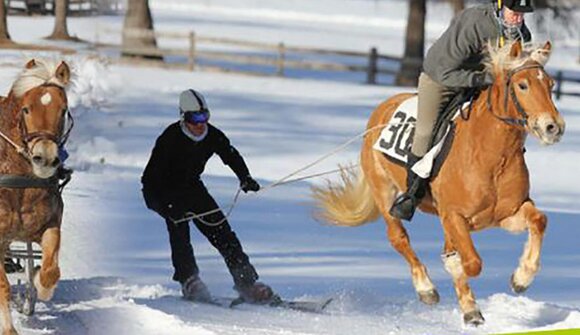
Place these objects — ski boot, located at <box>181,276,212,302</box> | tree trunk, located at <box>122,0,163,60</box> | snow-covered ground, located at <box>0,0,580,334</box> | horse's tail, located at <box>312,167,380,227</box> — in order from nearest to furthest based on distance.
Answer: snow-covered ground, located at <box>0,0,580,334</box>
ski boot, located at <box>181,276,212,302</box>
horse's tail, located at <box>312,167,380,227</box>
tree trunk, located at <box>122,0,163,60</box>

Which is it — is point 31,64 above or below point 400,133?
above

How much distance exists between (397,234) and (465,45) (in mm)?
1591

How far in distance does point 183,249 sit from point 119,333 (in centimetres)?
170

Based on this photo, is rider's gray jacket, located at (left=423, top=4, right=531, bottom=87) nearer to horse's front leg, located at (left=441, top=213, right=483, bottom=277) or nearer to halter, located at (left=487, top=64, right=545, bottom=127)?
halter, located at (left=487, top=64, right=545, bottom=127)

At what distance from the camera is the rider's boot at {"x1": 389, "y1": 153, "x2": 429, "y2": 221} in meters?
8.81

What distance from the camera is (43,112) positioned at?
712 cm

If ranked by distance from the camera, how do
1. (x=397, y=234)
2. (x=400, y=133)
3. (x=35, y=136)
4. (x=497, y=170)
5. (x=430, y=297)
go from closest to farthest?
(x=35, y=136) < (x=497, y=170) < (x=430, y=297) < (x=400, y=133) < (x=397, y=234)

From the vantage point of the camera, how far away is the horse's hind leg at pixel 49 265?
742cm

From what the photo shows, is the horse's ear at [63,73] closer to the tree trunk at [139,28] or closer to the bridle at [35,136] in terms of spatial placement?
the bridle at [35,136]

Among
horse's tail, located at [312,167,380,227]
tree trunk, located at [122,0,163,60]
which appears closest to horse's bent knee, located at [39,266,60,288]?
horse's tail, located at [312,167,380,227]

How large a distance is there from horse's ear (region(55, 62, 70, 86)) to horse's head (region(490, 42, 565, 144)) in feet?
7.31

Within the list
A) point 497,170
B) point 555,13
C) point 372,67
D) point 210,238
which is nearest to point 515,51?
point 497,170

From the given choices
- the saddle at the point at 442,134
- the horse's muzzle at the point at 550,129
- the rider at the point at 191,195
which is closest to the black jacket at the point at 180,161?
the rider at the point at 191,195

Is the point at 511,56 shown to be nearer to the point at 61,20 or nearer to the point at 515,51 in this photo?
the point at 515,51
